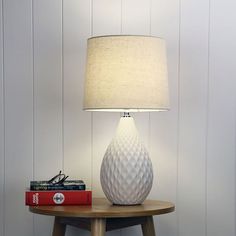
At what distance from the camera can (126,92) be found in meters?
1.87

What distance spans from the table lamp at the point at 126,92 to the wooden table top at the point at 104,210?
0.21 ft

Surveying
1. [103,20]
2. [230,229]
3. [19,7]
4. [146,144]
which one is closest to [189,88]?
[146,144]

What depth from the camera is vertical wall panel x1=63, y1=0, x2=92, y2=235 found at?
2.26 m

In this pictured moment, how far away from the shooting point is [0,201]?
89.0 inches

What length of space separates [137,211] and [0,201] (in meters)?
0.69

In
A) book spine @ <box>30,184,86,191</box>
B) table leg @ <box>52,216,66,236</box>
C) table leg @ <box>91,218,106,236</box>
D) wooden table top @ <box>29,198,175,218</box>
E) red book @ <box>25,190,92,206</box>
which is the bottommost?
table leg @ <box>52,216,66,236</box>

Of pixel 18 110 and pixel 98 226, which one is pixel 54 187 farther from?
pixel 18 110

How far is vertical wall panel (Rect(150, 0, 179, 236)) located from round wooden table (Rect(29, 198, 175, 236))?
0.25 meters

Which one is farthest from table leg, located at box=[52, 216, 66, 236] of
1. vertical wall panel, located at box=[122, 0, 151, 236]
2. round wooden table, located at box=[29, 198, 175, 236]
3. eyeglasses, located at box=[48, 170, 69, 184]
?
vertical wall panel, located at box=[122, 0, 151, 236]

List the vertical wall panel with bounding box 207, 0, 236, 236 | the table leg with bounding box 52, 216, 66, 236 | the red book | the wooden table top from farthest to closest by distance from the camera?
the vertical wall panel with bounding box 207, 0, 236, 236, the table leg with bounding box 52, 216, 66, 236, the red book, the wooden table top

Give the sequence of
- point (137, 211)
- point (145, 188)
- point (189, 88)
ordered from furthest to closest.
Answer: point (189, 88) < point (145, 188) < point (137, 211)

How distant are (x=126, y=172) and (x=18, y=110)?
573 millimetres

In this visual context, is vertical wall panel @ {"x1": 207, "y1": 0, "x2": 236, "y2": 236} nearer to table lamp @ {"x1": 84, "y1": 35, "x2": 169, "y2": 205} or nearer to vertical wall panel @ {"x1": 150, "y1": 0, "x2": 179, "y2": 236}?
vertical wall panel @ {"x1": 150, "y1": 0, "x2": 179, "y2": 236}

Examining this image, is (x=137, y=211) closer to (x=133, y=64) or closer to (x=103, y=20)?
(x=133, y=64)
